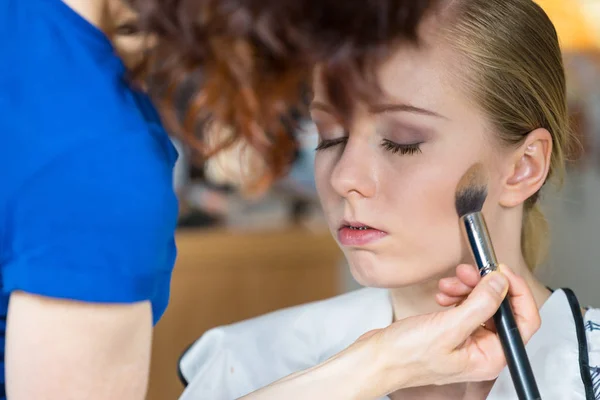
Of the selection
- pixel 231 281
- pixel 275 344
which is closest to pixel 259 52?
pixel 275 344

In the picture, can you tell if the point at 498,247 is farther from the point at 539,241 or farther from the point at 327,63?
the point at 327,63

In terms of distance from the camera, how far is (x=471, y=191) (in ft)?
2.54

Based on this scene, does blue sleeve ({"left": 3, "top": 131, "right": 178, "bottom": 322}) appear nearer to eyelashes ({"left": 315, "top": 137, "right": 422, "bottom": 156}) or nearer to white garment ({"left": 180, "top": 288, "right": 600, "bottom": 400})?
eyelashes ({"left": 315, "top": 137, "right": 422, "bottom": 156})

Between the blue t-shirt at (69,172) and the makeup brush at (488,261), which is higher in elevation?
the blue t-shirt at (69,172)

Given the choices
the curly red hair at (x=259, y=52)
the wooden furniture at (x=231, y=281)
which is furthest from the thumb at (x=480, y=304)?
the wooden furniture at (x=231, y=281)

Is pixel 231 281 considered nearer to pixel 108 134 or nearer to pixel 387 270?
pixel 387 270

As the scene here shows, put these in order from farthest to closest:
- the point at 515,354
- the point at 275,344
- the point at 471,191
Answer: the point at 275,344
the point at 471,191
the point at 515,354

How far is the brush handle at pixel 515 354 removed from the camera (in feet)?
2.08

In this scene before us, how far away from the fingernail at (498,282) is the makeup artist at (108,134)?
0.83 feet

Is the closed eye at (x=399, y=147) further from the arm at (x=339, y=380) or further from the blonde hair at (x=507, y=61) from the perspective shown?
the arm at (x=339, y=380)

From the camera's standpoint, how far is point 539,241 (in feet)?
3.28

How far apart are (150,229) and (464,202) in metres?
0.36

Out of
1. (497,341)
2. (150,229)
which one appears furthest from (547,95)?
(150,229)

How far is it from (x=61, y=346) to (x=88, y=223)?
0.08m
